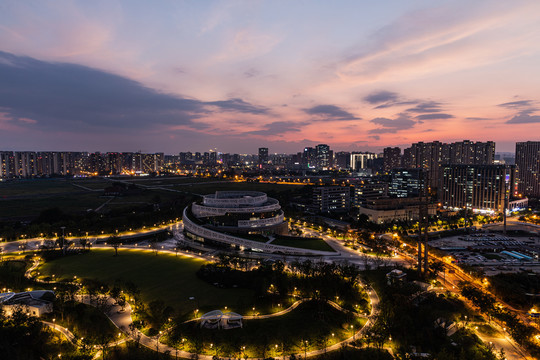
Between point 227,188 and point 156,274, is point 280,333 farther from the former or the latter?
point 227,188

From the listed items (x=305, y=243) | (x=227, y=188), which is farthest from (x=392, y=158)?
(x=305, y=243)

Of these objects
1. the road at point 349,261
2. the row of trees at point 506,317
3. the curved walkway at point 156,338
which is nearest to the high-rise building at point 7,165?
the road at point 349,261

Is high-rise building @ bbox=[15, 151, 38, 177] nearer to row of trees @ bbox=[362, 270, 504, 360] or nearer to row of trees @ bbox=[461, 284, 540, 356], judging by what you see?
row of trees @ bbox=[362, 270, 504, 360]

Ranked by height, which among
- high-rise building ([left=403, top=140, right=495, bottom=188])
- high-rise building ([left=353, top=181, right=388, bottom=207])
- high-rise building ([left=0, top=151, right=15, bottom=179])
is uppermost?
high-rise building ([left=403, top=140, right=495, bottom=188])

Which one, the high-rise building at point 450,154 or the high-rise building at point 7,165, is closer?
the high-rise building at point 450,154

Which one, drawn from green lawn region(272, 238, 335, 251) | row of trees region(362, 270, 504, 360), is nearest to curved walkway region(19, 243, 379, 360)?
row of trees region(362, 270, 504, 360)

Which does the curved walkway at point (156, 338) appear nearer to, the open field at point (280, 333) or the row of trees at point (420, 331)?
the open field at point (280, 333)

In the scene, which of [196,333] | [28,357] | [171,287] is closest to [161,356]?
[196,333]
